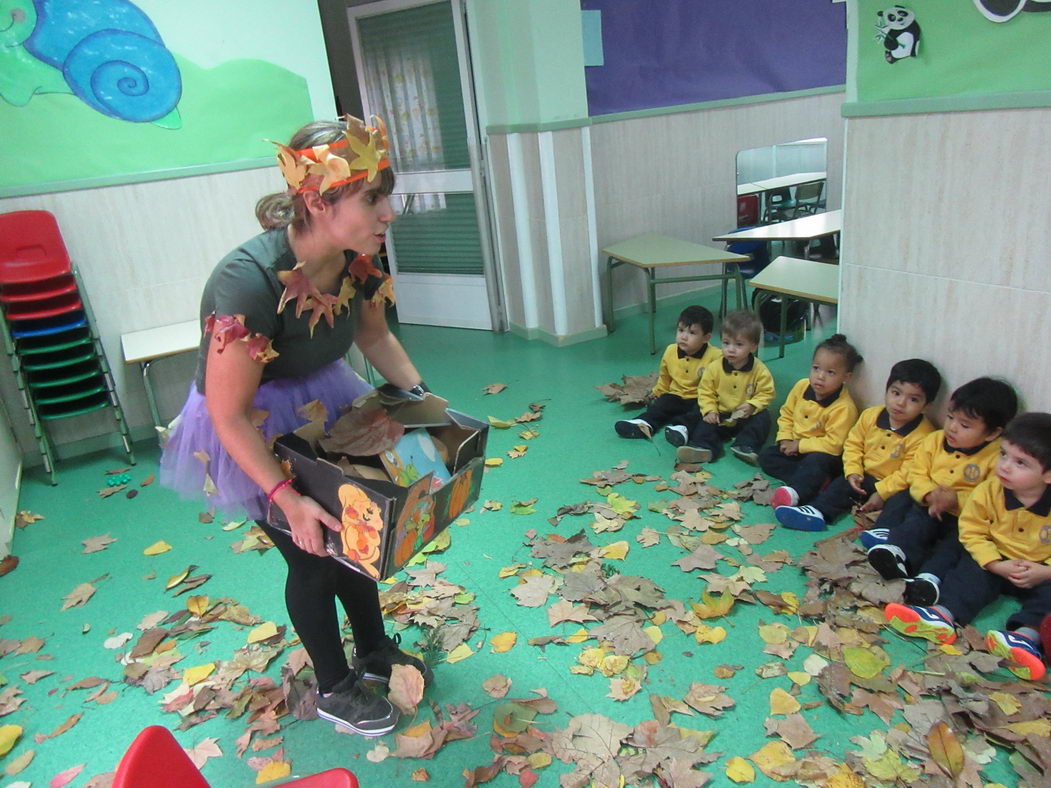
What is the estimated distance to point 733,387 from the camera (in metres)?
3.85

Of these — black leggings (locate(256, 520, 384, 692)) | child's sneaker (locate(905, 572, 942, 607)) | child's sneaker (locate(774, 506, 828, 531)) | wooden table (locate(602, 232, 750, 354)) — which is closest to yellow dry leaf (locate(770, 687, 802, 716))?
child's sneaker (locate(905, 572, 942, 607))

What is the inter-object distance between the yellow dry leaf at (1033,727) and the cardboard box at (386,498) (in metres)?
1.52

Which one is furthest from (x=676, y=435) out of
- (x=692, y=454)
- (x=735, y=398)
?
(x=735, y=398)

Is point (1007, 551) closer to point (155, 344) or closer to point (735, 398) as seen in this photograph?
point (735, 398)

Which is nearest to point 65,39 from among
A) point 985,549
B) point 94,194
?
point 94,194

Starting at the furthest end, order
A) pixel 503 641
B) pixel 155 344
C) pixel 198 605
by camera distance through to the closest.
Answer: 1. pixel 155 344
2. pixel 198 605
3. pixel 503 641

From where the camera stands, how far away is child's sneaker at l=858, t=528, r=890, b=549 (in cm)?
276

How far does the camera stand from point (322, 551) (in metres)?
1.75

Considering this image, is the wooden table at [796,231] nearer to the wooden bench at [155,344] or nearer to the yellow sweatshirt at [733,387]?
the yellow sweatshirt at [733,387]

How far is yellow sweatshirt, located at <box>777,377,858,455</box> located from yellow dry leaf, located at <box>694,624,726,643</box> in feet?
3.81

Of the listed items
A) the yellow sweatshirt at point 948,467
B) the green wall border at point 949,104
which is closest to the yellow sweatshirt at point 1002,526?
the yellow sweatshirt at point 948,467

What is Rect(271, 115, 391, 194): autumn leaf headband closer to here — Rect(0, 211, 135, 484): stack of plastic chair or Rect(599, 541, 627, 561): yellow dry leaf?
Rect(599, 541, 627, 561): yellow dry leaf

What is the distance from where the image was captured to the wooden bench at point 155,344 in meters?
4.02

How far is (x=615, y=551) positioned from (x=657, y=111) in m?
4.06
